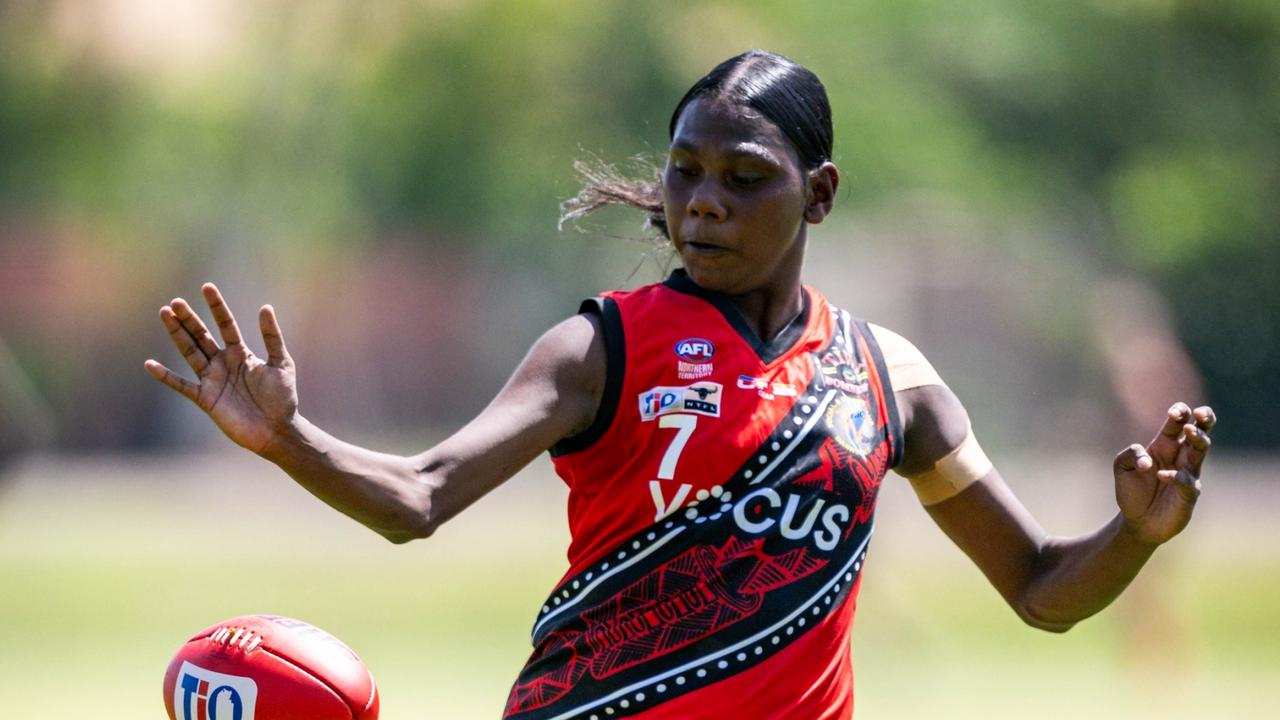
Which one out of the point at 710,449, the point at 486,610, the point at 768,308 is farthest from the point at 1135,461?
the point at 486,610

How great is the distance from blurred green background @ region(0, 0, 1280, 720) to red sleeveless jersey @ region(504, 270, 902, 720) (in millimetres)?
21722

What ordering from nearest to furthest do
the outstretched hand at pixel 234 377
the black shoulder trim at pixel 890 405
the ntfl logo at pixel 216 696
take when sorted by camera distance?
the outstretched hand at pixel 234 377 < the ntfl logo at pixel 216 696 < the black shoulder trim at pixel 890 405

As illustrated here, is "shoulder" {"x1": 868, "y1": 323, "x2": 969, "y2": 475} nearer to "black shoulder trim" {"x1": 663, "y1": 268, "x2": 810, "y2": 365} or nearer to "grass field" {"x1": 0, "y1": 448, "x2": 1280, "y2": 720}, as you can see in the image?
"black shoulder trim" {"x1": 663, "y1": 268, "x2": 810, "y2": 365}

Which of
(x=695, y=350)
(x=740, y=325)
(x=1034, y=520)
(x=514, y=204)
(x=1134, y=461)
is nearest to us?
(x=695, y=350)

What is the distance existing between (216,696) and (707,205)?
159cm

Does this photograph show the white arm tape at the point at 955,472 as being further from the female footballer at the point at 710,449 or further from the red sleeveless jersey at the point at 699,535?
the red sleeveless jersey at the point at 699,535

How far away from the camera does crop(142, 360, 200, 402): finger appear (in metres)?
3.69

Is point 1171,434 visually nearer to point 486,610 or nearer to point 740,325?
point 740,325

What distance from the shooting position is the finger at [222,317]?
3705 millimetres

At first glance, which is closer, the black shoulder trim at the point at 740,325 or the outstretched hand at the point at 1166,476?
the black shoulder trim at the point at 740,325

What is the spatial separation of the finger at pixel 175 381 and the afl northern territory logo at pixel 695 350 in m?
1.09

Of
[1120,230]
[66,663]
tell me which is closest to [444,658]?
[66,663]

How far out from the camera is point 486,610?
1727cm

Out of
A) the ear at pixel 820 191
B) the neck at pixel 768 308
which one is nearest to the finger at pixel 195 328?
the neck at pixel 768 308
